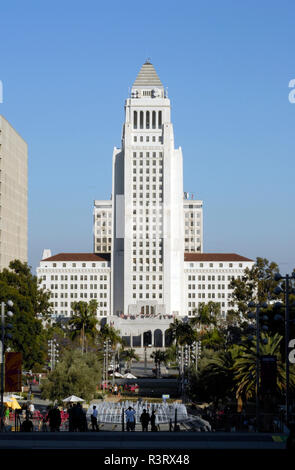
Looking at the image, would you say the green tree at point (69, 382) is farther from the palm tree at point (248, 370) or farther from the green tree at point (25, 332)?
the palm tree at point (248, 370)

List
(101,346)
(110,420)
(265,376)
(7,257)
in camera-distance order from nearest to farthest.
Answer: (265,376) → (110,420) → (101,346) → (7,257)

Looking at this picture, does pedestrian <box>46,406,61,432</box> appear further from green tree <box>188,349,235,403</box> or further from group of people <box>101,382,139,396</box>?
group of people <box>101,382,139,396</box>

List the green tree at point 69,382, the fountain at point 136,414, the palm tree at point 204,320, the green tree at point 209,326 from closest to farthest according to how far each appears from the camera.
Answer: the fountain at point 136,414 → the green tree at point 69,382 → the green tree at point 209,326 → the palm tree at point 204,320

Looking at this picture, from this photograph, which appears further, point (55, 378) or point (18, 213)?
point (18, 213)

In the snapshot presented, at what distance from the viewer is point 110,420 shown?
2512 inches

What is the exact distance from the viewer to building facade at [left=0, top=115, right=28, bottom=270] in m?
157

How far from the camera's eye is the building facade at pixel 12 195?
157 m

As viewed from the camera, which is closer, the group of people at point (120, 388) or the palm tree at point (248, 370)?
the palm tree at point (248, 370)

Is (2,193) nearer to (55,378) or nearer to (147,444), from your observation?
(55,378)

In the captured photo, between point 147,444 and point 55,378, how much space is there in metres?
46.6

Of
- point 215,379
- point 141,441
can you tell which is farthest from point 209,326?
point 141,441

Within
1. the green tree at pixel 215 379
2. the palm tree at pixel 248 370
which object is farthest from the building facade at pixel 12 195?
the palm tree at pixel 248 370

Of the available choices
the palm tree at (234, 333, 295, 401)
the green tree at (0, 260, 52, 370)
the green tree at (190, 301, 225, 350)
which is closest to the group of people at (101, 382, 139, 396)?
the green tree at (0, 260, 52, 370)

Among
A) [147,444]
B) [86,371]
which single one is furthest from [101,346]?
[147,444]
